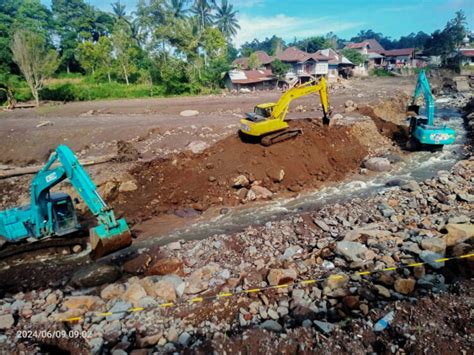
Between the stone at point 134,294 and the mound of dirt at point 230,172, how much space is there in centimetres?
427

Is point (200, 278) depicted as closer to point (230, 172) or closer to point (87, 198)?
point (87, 198)

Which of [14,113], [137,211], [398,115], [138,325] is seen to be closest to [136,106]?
[14,113]

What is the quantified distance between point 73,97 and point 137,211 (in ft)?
86.5

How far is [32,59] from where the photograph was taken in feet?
91.0

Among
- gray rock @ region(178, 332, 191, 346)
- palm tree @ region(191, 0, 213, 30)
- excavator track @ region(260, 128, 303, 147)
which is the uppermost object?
palm tree @ region(191, 0, 213, 30)

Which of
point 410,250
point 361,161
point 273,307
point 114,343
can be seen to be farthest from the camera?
point 361,161

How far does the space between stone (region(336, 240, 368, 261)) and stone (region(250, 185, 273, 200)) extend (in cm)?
496

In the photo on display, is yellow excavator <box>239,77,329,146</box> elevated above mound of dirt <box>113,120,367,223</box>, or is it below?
above

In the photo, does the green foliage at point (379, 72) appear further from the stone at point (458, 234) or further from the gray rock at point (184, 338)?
the gray rock at point (184, 338)

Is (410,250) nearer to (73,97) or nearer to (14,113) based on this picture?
(14,113)

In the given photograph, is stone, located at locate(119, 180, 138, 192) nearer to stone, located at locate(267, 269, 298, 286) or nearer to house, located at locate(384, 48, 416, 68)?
stone, located at locate(267, 269, 298, 286)

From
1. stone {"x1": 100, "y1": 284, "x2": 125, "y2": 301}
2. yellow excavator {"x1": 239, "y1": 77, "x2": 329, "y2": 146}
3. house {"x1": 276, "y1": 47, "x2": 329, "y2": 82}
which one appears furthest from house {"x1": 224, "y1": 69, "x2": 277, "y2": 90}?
stone {"x1": 100, "y1": 284, "x2": 125, "y2": 301}

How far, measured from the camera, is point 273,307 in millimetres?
5527

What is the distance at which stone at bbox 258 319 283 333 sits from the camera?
491 centimetres
